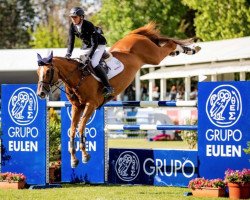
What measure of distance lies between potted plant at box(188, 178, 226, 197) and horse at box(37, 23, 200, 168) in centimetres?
164

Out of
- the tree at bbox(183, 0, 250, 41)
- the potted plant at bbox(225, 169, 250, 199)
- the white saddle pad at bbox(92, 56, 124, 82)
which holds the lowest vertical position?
the potted plant at bbox(225, 169, 250, 199)

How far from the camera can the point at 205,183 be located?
10.4 meters

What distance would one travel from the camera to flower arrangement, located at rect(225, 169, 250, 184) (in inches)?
393

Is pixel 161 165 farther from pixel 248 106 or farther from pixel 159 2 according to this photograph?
pixel 159 2

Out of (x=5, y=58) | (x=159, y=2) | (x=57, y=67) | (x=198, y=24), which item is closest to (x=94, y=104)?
(x=57, y=67)

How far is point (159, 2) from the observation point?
42.2 m

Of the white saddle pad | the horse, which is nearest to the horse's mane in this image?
the horse

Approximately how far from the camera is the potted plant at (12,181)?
11859 millimetres

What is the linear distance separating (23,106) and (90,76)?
134 cm

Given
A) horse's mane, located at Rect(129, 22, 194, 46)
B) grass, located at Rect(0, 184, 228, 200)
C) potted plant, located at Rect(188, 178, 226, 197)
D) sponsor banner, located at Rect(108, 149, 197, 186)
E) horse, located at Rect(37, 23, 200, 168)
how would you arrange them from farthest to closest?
horse's mane, located at Rect(129, 22, 194, 46)
sponsor banner, located at Rect(108, 149, 197, 186)
horse, located at Rect(37, 23, 200, 168)
grass, located at Rect(0, 184, 228, 200)
potted plant, located at Rect(188, 178, 226, 197)

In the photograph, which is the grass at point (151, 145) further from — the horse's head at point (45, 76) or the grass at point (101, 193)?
the horse's head at point (45, 76)

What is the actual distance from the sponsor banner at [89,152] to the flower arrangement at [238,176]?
2.68 metres

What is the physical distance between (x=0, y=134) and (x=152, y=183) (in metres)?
2.58

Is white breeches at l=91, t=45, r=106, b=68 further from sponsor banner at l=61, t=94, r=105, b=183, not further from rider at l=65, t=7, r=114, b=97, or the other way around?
sponsor banner at l=61, t=94, r=105, b=183
